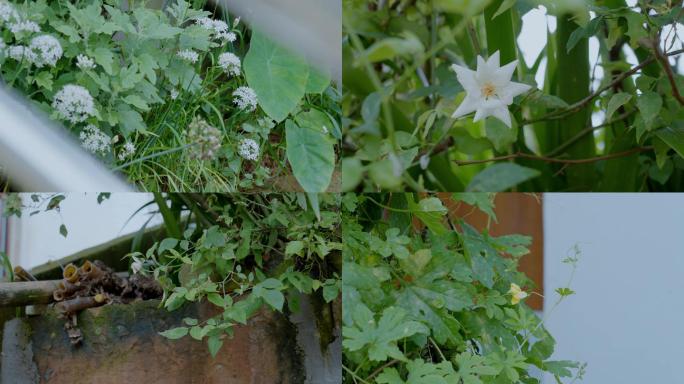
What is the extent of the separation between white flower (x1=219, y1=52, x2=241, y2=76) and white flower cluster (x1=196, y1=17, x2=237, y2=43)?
1.1 inches

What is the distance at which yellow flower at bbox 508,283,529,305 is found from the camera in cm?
129

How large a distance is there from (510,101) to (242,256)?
0.57 m

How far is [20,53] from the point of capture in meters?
1.19

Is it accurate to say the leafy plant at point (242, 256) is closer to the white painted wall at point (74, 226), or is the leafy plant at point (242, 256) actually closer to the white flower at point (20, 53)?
the white painted wall at point (74, 226)

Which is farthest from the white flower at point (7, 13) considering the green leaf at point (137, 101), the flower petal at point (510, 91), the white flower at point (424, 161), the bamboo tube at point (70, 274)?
the flower petal at point (510, 91)

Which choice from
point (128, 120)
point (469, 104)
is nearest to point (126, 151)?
point (128, 120)

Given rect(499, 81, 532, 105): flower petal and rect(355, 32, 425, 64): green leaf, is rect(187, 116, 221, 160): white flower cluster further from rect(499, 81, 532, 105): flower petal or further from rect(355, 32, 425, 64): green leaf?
rect(499, 81, 532, 105): flower petal

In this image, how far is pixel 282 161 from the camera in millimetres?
1285

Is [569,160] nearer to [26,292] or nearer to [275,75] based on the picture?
[275,75]

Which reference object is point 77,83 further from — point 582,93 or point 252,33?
point 582,93

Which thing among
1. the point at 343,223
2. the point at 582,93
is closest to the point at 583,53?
the point at 582,93

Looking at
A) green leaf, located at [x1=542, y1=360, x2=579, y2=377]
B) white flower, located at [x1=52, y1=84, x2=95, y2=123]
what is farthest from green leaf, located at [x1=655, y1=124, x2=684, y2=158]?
white flower, located at [x1=52, y1=84, x2=95, y2=123]

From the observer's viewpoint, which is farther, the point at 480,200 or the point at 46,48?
the point at 480,200

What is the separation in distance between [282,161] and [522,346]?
564mm
